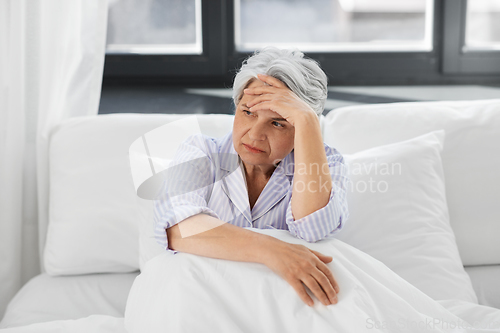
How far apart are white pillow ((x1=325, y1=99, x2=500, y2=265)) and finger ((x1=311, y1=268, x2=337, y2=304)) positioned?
70cm

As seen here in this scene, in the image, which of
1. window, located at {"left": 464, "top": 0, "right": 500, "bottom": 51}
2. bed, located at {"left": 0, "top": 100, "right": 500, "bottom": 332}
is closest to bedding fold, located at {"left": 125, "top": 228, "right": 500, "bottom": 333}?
bed, located at {"left": 0, "top": 100, "right": 500, "bottom": 332}

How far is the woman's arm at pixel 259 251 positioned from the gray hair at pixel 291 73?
411mm

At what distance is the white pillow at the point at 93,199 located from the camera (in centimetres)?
149

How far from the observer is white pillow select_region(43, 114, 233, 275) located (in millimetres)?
1487

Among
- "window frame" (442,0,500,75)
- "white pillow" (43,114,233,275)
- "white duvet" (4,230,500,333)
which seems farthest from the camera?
"window frame" (442,0,500,75)

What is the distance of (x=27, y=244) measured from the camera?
67.6 inches

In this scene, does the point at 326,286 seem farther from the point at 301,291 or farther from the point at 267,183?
the point at 267,183

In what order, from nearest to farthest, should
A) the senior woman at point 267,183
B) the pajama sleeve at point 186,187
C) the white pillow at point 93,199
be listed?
the senior woman at point 267,183
the pajama sleeve at point 186,187
the white pillow at point 93,199

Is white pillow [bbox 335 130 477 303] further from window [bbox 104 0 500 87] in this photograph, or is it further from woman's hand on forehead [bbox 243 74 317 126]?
window [bbox 104 0 500 87]

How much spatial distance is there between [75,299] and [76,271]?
116 millimetres

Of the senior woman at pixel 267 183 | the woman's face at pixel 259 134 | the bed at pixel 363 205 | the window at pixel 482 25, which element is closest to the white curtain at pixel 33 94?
the bed at pixel 363 205

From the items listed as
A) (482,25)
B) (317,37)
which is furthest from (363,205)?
(482,25)

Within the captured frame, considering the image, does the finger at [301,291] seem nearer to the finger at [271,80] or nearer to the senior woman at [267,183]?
the senior woman at [267,183]

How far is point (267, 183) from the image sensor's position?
137cm
